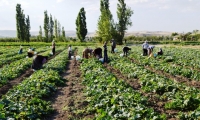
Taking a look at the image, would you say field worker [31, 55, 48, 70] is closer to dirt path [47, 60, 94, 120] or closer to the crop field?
the crop field

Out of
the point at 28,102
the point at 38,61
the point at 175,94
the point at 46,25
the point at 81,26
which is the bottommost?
the point at 28,102

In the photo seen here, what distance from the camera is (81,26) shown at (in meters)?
84.1

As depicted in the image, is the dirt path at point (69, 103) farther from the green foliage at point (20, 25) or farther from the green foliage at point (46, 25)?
the green foliage at point (46, 25)

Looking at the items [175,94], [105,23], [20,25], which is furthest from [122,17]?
[175,94]

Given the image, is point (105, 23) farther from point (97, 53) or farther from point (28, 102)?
point (28, 102)

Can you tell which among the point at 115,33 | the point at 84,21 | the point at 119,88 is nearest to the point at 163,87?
the point at 119,88

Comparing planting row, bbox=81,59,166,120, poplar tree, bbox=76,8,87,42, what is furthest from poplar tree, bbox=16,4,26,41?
planting row, bbox=81,59,166,120

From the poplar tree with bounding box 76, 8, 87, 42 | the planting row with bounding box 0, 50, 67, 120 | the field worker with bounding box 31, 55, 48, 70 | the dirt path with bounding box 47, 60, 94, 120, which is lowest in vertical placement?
the dirt path with bounding box 47, 60, 94, 120

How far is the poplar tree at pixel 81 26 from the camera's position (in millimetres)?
83500

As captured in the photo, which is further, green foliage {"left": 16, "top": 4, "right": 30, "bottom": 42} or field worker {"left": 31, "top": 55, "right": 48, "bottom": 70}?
green foliage {"left": 16, "top": 4, "right": 30, "bottom": 42}

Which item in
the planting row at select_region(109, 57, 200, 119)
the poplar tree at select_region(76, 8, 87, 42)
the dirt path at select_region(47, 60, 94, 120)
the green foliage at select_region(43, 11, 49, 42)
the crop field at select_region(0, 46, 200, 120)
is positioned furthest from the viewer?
the green foliage at select_region(43, 11, 49, 42)

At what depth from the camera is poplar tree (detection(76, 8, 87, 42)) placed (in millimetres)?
83500

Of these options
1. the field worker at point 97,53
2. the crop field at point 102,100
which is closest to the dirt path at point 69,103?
the crop field at point 102,100

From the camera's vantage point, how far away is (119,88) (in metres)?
10.6
